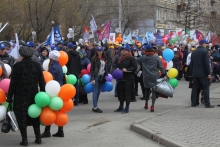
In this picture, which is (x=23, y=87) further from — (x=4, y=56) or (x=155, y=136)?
(x=4, y=56)

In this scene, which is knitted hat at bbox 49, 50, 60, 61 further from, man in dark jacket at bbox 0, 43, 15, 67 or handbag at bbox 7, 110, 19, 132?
handbag at bbox 7, 110, 19, 132

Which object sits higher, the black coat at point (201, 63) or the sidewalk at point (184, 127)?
the black coat at point (201, 63)

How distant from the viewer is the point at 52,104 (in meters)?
8.01

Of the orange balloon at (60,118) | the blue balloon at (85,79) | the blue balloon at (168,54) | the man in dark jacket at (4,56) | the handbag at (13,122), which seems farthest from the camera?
the blue balloon at (168,54)

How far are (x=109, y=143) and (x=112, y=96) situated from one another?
25.3ft

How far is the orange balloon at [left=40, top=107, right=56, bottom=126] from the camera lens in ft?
26.2

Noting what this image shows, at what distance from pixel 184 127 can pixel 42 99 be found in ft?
11.0

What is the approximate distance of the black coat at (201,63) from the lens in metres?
12.3

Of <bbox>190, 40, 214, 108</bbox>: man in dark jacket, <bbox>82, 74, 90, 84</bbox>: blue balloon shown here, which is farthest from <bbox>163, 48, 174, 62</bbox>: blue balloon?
<bbox>82, 74, 90, 84</bbox>: blue balloon

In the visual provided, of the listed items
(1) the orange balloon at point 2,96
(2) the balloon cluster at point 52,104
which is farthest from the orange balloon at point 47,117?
(1) the orange balloon at point 2,96

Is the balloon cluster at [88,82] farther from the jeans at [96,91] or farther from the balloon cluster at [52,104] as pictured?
the balloon cluster at [52,104]

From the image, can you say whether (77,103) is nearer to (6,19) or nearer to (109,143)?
(109,143)

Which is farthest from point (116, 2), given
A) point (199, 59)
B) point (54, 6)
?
point (199, 59)

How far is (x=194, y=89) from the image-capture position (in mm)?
12805
